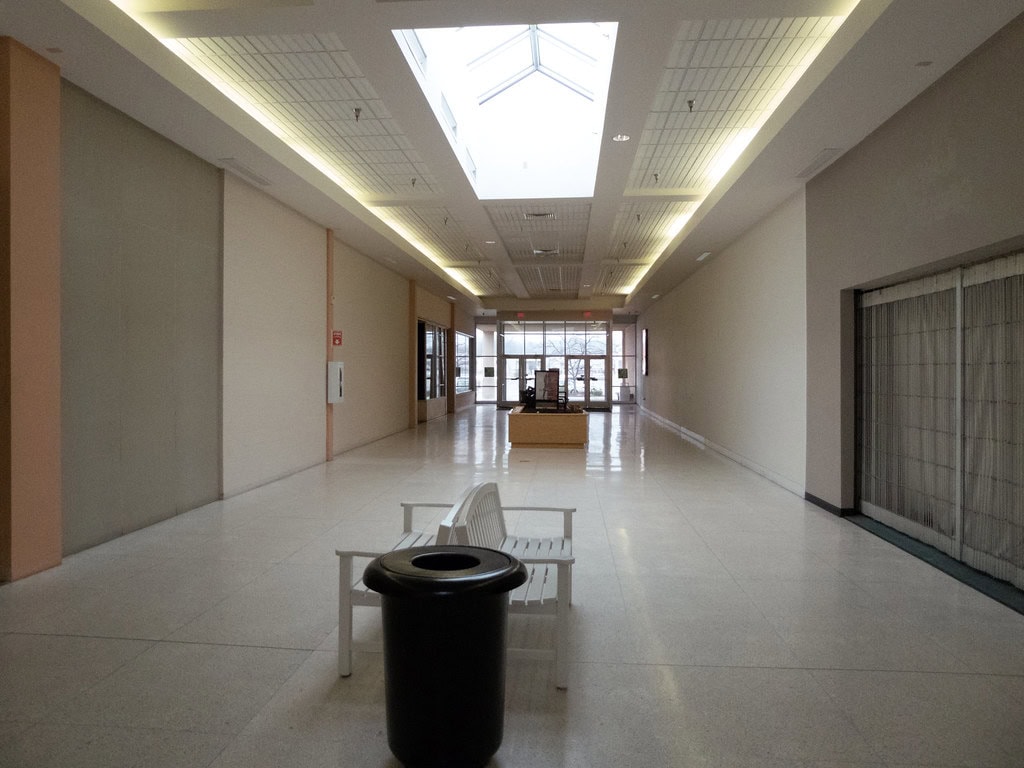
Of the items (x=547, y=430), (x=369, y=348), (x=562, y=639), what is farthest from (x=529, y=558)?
(x=369, y=348)

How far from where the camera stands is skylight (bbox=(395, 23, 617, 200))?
23.8 feet

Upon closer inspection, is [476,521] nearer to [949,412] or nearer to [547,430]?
[949,412]

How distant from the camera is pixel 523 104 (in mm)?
9172

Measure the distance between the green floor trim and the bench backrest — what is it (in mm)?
3256

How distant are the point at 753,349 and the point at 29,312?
28.7ft

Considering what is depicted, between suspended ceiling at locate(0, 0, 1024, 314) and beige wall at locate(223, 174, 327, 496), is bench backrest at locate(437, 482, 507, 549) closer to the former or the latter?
suspended ceiling at locate(0, 0, 1024, 314)


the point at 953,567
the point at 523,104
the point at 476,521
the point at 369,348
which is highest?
the point at 523,104

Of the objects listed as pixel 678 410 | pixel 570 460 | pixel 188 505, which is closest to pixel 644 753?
pixel 188 505

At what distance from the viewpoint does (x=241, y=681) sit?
2.92 metres

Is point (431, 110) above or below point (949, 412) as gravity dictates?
above

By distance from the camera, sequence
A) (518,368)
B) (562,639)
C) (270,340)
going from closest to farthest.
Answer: (562,639)
(270,340)
(518,368)

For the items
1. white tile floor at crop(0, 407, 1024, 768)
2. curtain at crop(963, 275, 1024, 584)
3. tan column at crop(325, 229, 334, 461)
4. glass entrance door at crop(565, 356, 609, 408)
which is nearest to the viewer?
white tile floor at crop(0, 407, 1024, 768)

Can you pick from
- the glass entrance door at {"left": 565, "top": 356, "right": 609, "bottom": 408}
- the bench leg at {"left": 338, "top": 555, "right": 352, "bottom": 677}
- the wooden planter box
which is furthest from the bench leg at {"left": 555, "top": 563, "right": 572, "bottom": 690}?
the glass entrance door at {"left": 565, "top": 356, "right": 609, "bottom": 408}

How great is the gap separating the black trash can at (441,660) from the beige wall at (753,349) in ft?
20.6
